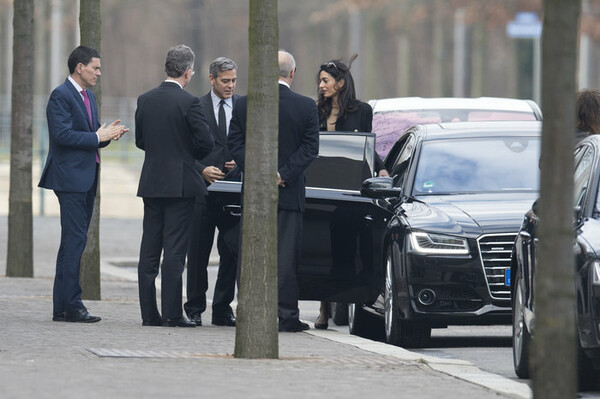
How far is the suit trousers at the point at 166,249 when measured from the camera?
1105 centimetres

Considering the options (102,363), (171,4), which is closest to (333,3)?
(171,4)

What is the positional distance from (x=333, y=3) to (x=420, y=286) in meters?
51.8

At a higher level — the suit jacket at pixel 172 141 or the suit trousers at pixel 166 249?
the suit jacket at pixel 172 141

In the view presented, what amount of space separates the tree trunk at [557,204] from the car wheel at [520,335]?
9.74ft

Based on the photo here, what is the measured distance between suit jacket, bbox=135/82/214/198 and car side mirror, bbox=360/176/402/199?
3.93ft

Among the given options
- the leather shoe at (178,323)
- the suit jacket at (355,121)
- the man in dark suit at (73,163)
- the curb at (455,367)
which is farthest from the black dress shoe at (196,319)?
the suit jacket at (355,121)

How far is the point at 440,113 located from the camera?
14789 mm

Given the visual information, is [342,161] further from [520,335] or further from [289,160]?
[520,335]

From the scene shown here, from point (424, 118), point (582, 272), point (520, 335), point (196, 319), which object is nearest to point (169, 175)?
point (196, 319)

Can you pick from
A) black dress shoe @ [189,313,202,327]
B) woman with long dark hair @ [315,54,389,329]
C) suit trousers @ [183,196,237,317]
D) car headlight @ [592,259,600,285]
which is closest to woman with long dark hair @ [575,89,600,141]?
woman with long dark hair @ [315,54,389,329]

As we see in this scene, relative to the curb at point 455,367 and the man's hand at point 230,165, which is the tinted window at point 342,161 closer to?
the man's hand at point 230,165

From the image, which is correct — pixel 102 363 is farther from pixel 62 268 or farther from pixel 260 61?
pixel 62 268

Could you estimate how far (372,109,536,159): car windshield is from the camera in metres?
14.6

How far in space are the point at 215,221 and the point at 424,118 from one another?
368 cm
